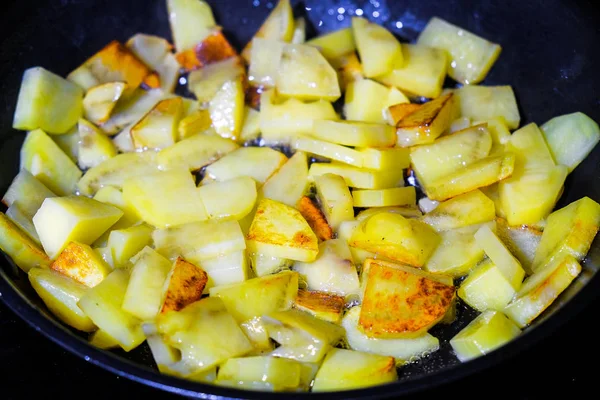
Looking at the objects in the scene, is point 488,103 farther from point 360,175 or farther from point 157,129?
point 157,129

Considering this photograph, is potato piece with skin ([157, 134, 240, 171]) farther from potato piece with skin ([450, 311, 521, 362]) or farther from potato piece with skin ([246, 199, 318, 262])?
potato piece with skin ([450, 311, 521, 362])

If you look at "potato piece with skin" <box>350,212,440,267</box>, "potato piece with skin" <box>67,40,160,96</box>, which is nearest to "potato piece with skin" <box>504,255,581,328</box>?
"potato piece with skin" <box>350,212,440,267</box>

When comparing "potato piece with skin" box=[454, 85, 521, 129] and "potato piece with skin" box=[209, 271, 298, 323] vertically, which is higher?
"potato piece with skin" box=[454, 85, 521, 129]

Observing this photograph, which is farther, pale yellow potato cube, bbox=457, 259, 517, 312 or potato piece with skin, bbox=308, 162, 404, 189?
potato piece with skin, bbox=308, 162, 404, 189

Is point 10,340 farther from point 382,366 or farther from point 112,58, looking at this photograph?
point 112,58

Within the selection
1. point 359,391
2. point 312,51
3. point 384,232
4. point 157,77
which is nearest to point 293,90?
point 312,51

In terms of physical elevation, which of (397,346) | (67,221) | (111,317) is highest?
(67,221)

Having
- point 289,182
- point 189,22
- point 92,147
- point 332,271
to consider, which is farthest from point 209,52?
point 332,271
